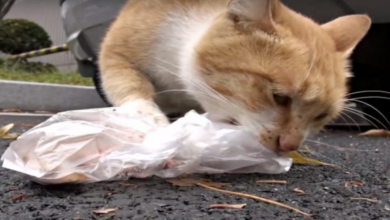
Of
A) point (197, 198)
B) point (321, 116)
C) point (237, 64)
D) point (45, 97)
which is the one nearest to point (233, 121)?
point (237, 64)

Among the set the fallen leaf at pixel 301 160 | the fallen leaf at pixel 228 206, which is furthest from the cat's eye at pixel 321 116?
the fallen leaf at pixel 228 206

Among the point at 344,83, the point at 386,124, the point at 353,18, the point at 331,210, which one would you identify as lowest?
the point at 386,124

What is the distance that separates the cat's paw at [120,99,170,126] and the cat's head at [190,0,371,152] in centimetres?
14

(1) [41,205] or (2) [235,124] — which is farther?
(2) [235,124]

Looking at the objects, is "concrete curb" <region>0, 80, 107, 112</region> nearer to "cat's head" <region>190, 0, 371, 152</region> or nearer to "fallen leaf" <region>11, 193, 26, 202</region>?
"cat's head" <region>190, 0, 371, 152</region>

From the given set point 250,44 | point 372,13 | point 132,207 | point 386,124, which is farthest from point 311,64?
point 386,124

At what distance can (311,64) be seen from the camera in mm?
1714

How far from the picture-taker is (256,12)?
5.84 ft

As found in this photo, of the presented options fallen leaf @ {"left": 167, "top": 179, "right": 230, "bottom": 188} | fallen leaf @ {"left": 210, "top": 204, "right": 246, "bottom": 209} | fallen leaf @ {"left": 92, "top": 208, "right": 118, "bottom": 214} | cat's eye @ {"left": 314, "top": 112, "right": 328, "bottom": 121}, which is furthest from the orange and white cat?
fallen leaf @ {"left": 92, "top": 208, "right": 118, "bottom": 214}

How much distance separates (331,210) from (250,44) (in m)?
0.62

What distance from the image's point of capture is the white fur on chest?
2.13 m

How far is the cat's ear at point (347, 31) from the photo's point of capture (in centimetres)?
207

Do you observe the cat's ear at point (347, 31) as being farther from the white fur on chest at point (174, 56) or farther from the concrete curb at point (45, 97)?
the concrete curb at point (45, 97)

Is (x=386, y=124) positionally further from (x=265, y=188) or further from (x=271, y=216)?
(x=271, y=216)
